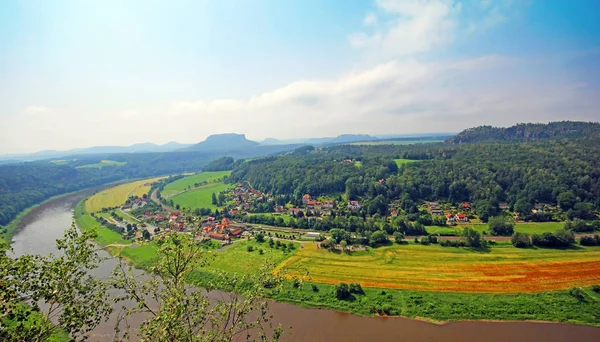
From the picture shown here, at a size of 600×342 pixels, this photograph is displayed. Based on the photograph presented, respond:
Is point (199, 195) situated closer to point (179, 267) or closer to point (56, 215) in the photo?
point (56, 215)

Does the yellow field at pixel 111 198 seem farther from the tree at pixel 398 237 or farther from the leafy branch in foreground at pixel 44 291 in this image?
the leafy branch in foreground at pixel 44 291

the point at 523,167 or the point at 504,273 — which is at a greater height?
the point at 523,167

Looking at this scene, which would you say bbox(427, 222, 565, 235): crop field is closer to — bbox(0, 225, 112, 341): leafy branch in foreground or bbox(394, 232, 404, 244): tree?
bbox(394, 232, 404, 244): tree

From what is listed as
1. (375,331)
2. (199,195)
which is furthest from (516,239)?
(199,195)

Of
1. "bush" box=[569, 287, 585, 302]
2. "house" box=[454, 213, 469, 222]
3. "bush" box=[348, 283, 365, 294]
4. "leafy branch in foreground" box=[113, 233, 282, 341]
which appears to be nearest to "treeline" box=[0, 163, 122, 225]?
"bush" box=[348, 283, 365, 294]

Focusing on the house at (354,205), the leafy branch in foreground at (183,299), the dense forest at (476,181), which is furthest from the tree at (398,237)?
the leafy branch in foreground at (183,299)

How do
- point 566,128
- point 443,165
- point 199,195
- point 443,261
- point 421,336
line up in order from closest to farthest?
point 421,336, point 443,261, point 443,165, point 199,195, point 566,128

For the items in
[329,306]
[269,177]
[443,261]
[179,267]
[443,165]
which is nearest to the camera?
[179,267]
